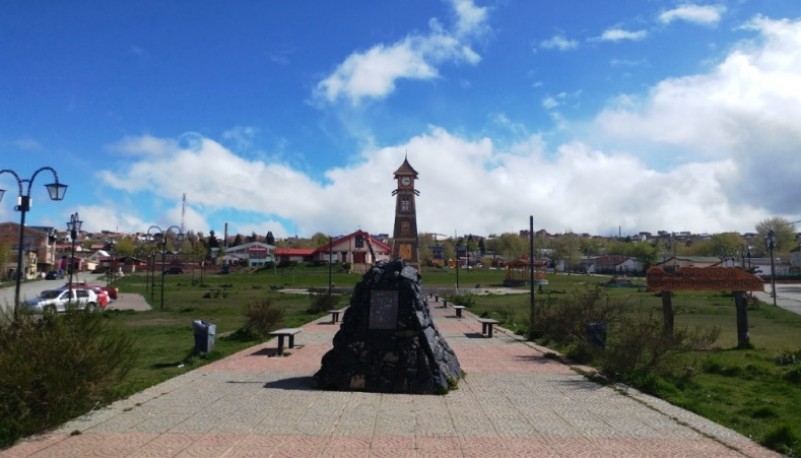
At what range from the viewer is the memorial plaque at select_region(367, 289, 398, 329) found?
1045 centimetres

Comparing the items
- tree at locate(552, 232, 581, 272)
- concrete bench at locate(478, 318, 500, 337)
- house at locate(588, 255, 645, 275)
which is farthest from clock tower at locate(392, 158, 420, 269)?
house at locate(588, 255, 645, 275)

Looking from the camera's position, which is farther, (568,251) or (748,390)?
(568,251)

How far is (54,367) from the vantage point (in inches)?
285

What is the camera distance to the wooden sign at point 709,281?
17.2 metres

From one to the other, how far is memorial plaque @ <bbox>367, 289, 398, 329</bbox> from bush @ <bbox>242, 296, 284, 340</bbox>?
26.7 feet

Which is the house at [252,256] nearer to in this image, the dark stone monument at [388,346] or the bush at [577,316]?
the bush at [577,316]

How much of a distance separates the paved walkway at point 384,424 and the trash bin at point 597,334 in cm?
220

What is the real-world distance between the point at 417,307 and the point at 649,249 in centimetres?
11990

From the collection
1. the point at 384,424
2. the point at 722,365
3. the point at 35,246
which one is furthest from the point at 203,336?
the point at 35,246

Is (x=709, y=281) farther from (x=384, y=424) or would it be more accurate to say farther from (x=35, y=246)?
(x=35, y=246)

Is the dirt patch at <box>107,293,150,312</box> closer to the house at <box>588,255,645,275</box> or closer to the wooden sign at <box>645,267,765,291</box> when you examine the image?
the wooden sign at <box>645,267,765,291</box>

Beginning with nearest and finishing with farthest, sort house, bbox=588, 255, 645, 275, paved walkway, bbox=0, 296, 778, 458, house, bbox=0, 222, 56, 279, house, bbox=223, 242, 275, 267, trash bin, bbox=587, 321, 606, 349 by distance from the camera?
1. paved walkway, bbox=0, 296, 778, 458
2. trash bin, bbox=587, 321, 606, 349
3. house, bbox=0, 222, 56, 279
4. house, bbox=223, 242, 275, 267
5. house, bbox=588, 255, 645, 275

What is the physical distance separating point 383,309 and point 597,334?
545 centimetres

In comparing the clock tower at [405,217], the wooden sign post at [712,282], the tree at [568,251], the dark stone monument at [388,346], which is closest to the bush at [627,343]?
the wooden sign post at [712,282]
